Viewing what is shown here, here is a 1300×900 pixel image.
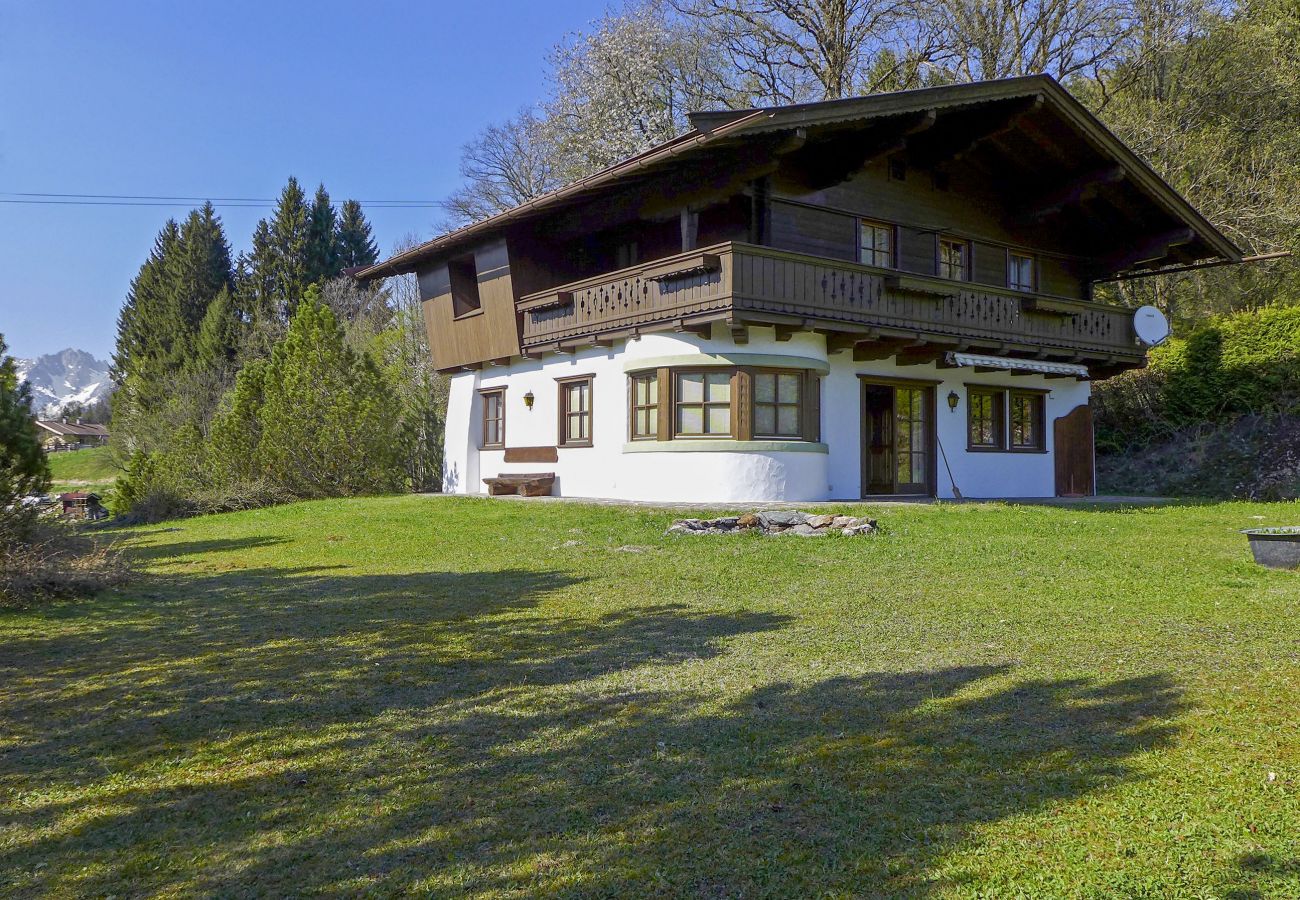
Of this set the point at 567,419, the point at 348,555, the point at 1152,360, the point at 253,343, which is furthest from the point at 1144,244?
the point at 253,343

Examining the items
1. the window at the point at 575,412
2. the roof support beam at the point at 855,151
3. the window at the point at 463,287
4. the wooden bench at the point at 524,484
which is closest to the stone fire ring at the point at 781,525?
the window at the point at 575,412

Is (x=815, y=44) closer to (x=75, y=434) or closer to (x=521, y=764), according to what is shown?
(x=521, y=764)

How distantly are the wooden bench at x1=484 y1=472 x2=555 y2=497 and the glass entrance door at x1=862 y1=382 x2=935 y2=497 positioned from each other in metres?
6.03

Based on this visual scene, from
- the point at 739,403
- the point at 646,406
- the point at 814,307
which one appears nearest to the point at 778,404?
the point at 739,403

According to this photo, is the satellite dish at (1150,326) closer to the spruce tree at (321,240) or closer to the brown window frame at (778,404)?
the brown window frame at (778,404)

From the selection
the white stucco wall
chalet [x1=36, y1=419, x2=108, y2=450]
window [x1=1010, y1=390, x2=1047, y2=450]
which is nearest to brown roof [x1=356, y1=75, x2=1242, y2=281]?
the white stucco wall

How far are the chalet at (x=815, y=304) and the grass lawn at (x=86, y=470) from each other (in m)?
33.8

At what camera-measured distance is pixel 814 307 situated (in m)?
15.1

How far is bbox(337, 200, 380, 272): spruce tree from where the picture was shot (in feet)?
170

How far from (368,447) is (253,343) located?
24030 mm

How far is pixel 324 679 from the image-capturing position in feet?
18.6

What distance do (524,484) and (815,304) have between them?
6.77 metres

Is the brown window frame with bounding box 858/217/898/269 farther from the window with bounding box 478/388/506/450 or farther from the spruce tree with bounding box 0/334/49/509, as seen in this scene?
the spruce tree with bounding box 0/334/49/509

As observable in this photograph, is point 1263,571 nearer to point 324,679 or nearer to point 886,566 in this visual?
point 886,566
